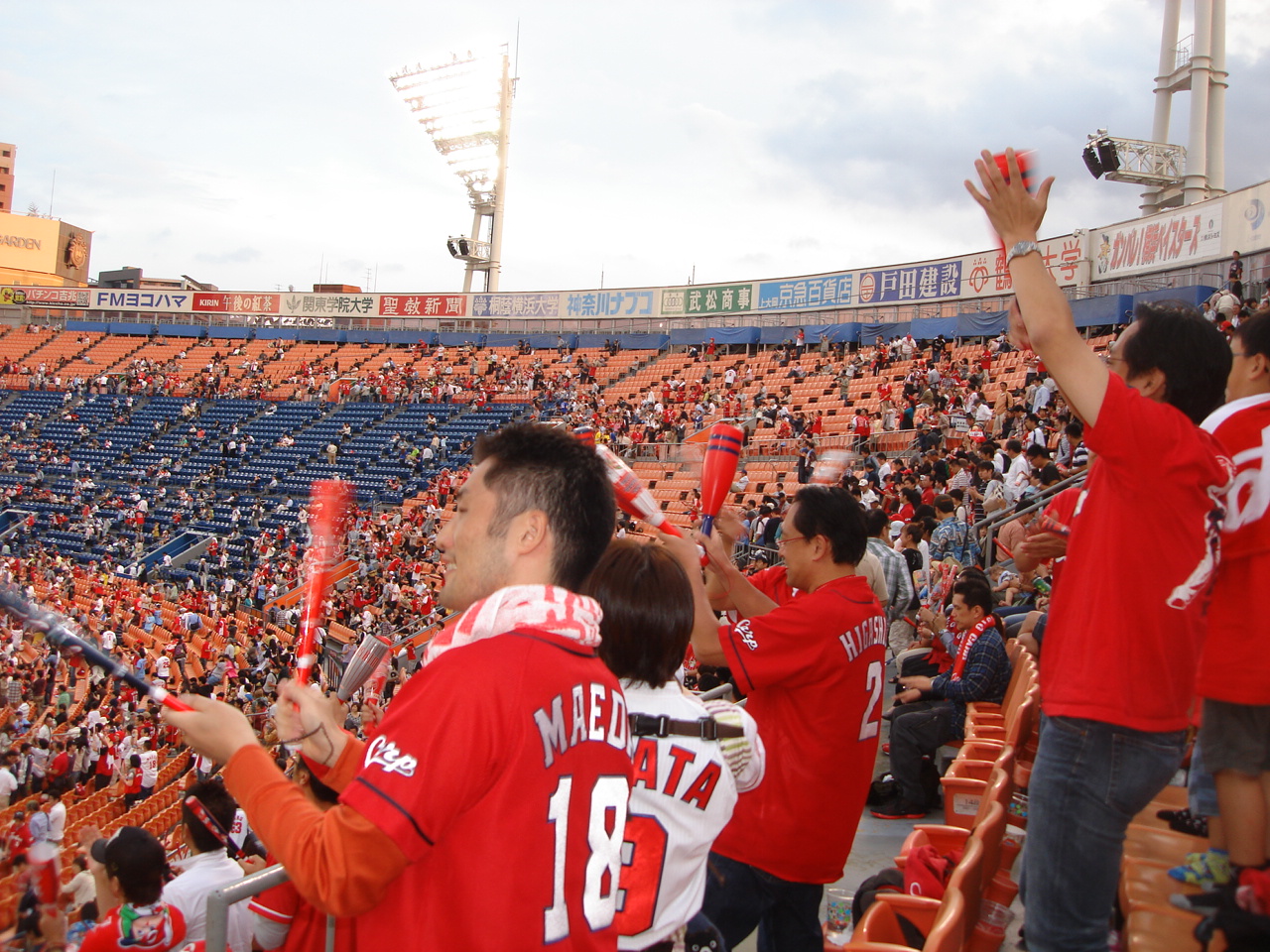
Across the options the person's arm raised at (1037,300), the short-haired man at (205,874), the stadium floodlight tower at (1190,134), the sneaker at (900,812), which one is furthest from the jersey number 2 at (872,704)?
the stadium floodlight tower at (1190,134)

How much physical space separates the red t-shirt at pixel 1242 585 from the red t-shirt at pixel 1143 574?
0.20 m

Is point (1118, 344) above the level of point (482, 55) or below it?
below

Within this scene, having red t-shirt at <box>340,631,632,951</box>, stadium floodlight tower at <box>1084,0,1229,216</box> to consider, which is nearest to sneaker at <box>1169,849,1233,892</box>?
red t-shirt at <box>340,631,632,951</box>

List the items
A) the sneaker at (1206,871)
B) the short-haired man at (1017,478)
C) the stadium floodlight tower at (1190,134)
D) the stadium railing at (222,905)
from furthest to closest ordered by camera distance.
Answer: the stadium floodlight tower at (1190,134) → the short-haired man at (1017,478) → the sneaker at (1206,871) → the stadium railing at (222,905)

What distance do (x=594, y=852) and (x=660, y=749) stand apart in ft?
1.38

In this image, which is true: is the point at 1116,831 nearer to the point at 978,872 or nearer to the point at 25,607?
the point at 978,872

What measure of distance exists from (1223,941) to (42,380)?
38366 millimetres

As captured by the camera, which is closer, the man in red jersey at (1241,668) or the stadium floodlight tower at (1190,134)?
the man in red jersey at (1241,668)

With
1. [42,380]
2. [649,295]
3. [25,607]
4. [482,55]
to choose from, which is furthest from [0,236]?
[25,607]

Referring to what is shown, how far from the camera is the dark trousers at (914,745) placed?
173 inches

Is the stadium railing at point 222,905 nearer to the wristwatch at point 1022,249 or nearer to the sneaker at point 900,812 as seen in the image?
the wristwatch at point 1022,249

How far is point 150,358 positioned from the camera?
33.3m

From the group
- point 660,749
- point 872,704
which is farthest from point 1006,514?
point 660,749

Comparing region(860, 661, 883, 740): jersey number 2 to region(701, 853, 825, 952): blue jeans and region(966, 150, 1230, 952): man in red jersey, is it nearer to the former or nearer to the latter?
region(701, 853, 825, 952): blue jeans
